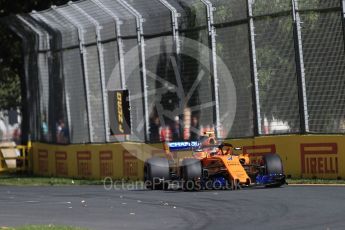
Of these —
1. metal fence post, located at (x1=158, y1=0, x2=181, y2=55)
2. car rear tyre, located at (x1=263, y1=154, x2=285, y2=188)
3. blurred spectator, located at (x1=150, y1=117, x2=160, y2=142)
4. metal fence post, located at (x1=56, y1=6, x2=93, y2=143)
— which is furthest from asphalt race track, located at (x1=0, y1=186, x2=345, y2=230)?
metal fence post, located at (x1=56, y1=6, x2=93, y2=143)

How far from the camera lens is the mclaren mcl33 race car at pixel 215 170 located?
15.6m

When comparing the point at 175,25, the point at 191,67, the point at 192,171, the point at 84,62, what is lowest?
the point at 192,171

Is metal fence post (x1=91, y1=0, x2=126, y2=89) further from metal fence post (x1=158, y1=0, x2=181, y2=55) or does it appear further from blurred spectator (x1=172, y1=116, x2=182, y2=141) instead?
blurred spectator (x1=172, y1=116, x2=182, y2=141)

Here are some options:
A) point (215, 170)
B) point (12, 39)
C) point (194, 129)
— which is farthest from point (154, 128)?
point (12, 39)

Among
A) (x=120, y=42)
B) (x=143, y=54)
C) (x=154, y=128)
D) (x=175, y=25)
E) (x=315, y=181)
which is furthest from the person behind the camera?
(x=120, y=42)

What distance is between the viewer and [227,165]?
15539 mm

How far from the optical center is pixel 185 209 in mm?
12719

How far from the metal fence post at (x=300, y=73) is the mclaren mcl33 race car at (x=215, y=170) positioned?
2010 mm

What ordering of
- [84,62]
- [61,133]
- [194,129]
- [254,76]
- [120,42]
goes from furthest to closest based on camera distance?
[61,133] < [84,62] < [120,42] < [194,129] < [254,76]

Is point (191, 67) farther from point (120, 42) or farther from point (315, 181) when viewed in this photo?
point (315, 181)

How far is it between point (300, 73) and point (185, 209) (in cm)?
613

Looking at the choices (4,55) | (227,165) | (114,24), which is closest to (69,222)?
(227,165)

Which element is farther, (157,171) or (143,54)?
(143,54)

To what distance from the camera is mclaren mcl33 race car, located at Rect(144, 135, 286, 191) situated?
15.6 m
